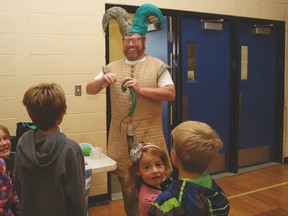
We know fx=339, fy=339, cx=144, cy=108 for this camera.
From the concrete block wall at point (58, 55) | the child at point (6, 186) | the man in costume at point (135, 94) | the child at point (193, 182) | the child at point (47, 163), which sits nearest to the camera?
the child at point (193, 182)

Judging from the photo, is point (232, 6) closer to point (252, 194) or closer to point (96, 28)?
point (96, 28)

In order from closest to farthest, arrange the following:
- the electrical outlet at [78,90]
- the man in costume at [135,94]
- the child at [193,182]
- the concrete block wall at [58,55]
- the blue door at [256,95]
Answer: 1. the child at [193,182]
2. the man in costume at [135,94]
3. the concrete block wall at [58,55]
4. the electrical outlet at [78,90]
5. the blue door at [256,95]

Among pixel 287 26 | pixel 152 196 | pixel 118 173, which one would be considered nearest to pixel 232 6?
pixel 287 26

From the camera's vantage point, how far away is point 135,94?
2.19 meters

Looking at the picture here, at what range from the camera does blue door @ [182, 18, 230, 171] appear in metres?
3.92

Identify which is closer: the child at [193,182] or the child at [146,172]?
the child at [193,182]

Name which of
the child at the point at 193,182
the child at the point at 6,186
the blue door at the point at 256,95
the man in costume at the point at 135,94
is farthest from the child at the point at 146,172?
the blue door at the point at 256,95

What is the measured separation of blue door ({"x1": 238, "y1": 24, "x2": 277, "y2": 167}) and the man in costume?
7.73ft

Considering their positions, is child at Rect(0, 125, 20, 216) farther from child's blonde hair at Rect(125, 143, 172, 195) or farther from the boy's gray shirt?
child's blonde hair at Rect(125, 143, 172, 195)

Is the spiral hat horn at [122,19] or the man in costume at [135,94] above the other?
the spiral hat horn at [122,19]

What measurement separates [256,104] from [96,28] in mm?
2452

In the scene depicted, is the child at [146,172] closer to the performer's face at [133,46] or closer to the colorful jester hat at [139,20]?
the performer's face at [133,46]

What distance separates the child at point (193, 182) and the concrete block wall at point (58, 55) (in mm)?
1951

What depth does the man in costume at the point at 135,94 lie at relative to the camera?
2199 mm
